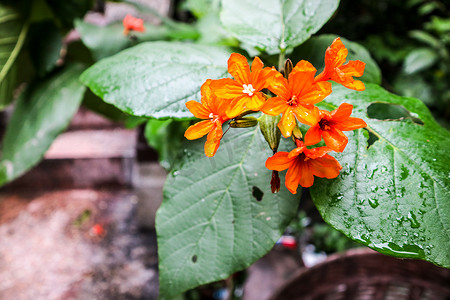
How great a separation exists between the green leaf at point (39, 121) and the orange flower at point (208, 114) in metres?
0.42

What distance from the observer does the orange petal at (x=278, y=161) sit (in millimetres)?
341

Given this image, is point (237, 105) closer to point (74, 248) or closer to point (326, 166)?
point (326, 166)

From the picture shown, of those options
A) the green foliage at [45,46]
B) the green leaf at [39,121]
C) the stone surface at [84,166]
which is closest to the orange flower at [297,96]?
the green leaf at [39,121]

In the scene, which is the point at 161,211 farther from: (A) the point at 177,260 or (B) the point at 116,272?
(B) the point at 116,272

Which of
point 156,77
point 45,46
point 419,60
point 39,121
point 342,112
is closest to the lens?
point 342,112

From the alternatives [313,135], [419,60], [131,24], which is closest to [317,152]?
[313,135]

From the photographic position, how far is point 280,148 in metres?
0.44

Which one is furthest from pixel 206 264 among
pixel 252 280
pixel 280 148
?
pixel 252 280

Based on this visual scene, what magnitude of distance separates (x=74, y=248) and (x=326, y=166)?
1.82 meters

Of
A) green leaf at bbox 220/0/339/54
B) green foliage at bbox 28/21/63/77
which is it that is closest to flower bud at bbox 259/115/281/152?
green leaf at bbox 220/0/339/54

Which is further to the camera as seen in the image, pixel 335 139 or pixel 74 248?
pixel 74 248

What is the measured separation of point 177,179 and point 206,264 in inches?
4.9

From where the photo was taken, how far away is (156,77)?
1.46 ft

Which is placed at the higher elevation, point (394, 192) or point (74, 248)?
point (394, 192)
